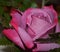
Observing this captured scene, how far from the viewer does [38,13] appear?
13.1 inches

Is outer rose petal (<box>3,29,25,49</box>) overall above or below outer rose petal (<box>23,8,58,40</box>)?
below

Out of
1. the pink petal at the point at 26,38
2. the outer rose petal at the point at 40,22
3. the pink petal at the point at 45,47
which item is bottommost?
the pink petal at the point at 45,47

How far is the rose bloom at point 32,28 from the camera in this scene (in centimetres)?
29

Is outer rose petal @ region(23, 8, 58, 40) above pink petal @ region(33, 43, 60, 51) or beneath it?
above

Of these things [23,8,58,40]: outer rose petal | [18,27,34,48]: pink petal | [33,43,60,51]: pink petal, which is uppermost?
[23,8,58,40]: outer rose petal

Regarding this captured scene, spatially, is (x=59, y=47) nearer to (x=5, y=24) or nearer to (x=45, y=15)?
(x=45, y=15)

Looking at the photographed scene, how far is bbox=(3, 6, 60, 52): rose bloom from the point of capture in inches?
11.5

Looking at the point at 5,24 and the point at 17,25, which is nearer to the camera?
the point at 17,25

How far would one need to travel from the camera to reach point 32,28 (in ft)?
1.02

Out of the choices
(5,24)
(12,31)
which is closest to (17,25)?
(12,31)

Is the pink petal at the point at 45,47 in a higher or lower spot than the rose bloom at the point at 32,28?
lower

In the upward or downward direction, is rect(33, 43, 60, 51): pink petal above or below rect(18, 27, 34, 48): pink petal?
below

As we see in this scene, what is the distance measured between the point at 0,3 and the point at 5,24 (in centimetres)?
8

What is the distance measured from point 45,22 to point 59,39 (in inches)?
1.4
